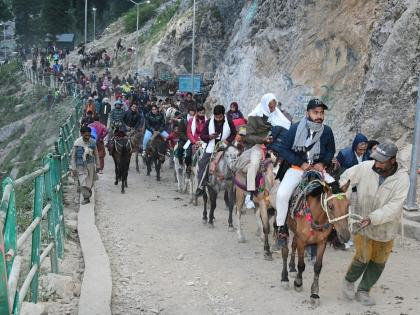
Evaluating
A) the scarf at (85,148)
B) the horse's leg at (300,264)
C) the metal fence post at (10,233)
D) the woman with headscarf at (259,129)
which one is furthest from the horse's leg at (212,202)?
the metal fence post at (10,233)

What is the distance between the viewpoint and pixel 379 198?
23.5 ft

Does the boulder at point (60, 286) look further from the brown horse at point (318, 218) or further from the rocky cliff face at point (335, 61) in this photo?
the rocky cliff face at point (335, 61)

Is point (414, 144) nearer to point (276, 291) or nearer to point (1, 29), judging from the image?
point (276, 291)

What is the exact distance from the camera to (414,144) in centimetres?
1122

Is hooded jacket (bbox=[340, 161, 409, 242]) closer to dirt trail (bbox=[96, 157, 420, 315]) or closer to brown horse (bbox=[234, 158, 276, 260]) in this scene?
dirt trail (bbox=[96, 157, 420, 315])

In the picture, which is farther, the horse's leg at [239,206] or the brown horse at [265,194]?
the horse's leg at [239,206]

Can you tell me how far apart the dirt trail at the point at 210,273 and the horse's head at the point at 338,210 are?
1.03 metres

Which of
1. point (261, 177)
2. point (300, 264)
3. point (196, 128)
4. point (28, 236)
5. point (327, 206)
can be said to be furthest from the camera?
point (196, 128)

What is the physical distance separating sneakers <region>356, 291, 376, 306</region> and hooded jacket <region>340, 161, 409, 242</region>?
87cm

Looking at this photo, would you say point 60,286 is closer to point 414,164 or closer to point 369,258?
point 369,258

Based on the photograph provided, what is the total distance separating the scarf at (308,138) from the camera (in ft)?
26.0

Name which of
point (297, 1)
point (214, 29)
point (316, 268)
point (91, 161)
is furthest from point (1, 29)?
point (316, 268)

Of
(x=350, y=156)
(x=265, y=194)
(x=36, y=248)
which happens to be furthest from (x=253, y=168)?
(x=36, y=248)

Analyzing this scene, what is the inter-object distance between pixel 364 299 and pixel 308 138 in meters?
2.13
